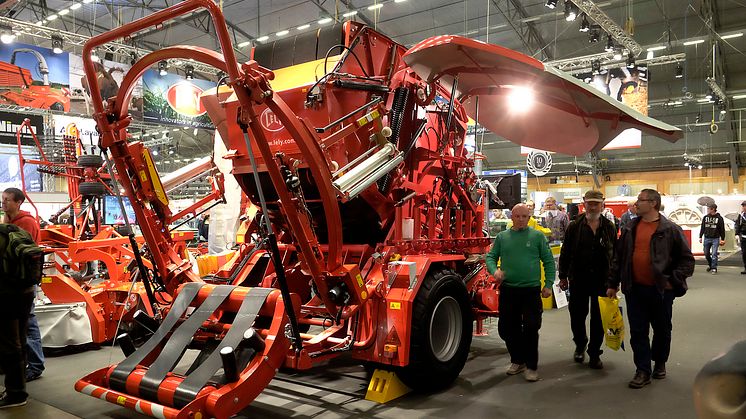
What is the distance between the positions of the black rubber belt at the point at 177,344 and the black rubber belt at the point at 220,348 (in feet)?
0.73

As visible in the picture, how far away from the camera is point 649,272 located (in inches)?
192

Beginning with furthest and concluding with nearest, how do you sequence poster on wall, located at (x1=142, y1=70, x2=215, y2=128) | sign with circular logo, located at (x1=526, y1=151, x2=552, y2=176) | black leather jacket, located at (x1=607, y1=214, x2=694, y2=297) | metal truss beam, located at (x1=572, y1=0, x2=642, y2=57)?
sign with circular logo, located at (x1=526, y1=151, x2=552, y2=176) → poster on wall, located at (x1=142, y1=70, x2=215, y2=128) → metal truss beam, located at (x1=572, y1=0, x2=642, y2=57) → black leather jacket, located at (x1=607, y1=214, x2=694, y2=297)

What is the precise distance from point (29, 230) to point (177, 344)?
7.11ft

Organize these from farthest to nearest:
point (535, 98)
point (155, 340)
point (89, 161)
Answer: point (89, 161) < point (535, 98) < point (155, 340)

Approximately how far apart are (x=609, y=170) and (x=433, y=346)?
29.5m

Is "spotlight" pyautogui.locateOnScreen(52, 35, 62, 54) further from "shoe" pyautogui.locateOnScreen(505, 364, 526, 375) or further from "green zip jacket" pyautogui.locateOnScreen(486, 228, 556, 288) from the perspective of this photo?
"shoe" pyautogui.locateOnScreen(505, 364, 526, 375)

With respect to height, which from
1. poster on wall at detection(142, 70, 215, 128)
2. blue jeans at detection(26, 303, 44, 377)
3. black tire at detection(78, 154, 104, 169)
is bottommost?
blue jeans at detection(26, 303, 44, 377)

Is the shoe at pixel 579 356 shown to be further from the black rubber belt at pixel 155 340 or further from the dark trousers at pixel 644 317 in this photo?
the black rubber belt at pixel 155 340

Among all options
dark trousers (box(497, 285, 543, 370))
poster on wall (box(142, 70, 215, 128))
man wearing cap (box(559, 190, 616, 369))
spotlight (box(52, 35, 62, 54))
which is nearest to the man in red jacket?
dark trousers (box(497, 285, 543, 370))

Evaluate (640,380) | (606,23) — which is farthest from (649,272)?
(606,23)

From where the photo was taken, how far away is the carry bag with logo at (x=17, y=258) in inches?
174

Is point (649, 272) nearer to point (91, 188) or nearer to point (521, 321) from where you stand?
point (521, 321)

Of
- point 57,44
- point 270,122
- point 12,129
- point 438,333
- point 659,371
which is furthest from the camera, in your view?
point 12,129

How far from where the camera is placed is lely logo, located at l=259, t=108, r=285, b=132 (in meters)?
4.66
